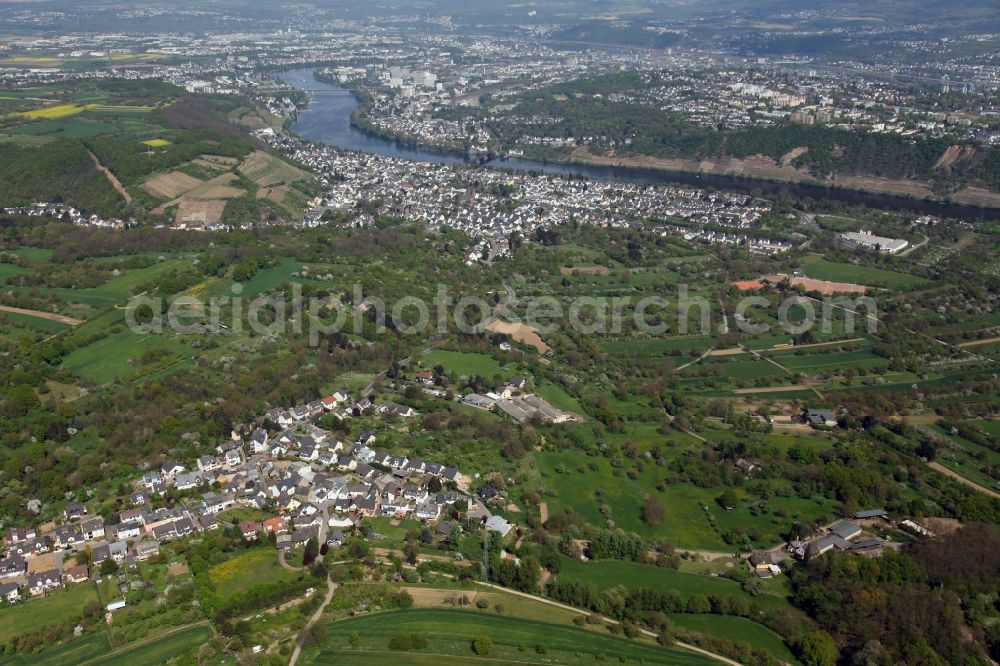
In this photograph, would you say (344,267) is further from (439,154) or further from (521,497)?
(439,154)

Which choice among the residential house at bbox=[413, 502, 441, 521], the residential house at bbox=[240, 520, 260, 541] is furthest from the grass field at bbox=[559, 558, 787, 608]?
the residential house at bbox=[240, 520, 260, 541]

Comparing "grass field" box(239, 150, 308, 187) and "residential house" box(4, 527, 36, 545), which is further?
"grass field" box(239, 150, 308, 187)

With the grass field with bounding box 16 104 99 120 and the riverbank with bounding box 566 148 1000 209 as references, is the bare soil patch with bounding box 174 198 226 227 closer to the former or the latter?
the grass field with bounding box 16 104 99 120

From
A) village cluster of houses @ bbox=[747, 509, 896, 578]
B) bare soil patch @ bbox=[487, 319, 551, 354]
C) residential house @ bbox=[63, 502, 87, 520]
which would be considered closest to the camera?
village cluster of houses @ bbox=[747, 509, 896, 578]

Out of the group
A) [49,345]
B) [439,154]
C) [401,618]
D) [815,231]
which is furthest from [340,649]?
[439,154]

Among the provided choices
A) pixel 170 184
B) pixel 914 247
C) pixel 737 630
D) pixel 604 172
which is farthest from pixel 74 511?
pixel 604 172

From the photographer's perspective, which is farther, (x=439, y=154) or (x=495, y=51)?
(x=495, y=51)
